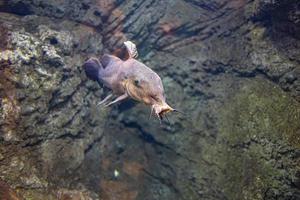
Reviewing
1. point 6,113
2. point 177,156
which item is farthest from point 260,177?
point 6,113

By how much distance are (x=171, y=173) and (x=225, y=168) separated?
104 cm

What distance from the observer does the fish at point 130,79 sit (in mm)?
4172

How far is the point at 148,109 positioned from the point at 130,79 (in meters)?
1.85

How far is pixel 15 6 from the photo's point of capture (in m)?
5.60

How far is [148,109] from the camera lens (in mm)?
6496

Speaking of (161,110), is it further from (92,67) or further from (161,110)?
(92,67)

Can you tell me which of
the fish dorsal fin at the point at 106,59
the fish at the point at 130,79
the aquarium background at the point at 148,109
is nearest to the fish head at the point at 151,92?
the fish at the point at 130,79

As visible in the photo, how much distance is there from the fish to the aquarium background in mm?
334

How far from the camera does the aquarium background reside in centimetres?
484

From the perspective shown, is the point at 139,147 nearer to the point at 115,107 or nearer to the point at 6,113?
the point at 115,107

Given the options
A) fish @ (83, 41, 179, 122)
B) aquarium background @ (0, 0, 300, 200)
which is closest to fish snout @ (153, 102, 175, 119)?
fish @ (83, 41, 179, 122)

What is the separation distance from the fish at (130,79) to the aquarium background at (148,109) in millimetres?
334

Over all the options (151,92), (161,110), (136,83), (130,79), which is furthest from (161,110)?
(130,79)

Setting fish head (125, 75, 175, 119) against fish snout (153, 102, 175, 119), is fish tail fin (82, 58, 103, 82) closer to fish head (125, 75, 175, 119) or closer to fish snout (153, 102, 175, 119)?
fish head (125, 75, 175, 119)
